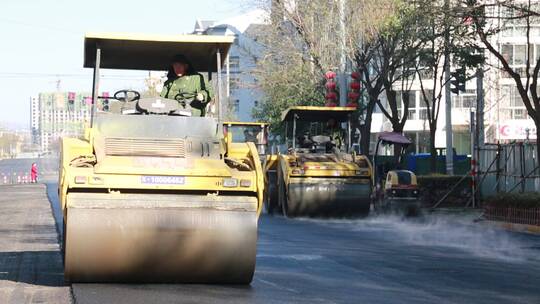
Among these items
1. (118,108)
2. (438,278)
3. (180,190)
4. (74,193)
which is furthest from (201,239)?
(438,278)

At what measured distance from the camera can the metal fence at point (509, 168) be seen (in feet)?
86.4

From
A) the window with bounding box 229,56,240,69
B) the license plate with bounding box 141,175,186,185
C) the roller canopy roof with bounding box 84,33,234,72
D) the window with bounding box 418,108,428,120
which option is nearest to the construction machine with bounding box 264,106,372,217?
the roller canopy roof with bounding box 84,33,234,72

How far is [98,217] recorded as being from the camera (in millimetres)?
9664

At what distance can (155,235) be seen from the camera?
9.74 metres

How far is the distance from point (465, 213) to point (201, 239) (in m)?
18.0

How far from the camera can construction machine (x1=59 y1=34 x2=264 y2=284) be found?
9.70 m

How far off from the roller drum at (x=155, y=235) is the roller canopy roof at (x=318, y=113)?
15.0 m

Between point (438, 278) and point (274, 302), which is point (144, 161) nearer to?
point (274, 302)

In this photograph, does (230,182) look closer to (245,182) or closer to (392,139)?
(245,182)

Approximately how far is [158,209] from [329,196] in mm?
13756

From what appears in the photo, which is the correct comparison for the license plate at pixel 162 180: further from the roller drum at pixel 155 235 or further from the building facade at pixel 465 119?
the building facade at pixel 465 119

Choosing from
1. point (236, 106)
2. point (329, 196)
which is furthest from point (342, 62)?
point (236, 106)

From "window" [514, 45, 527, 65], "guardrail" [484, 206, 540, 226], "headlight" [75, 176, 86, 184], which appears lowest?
"guardrail" [484, 206, 540, 226]

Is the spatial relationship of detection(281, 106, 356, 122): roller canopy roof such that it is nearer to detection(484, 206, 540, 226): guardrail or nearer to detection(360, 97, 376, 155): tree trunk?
detection(484, 206, 540, 226): guardrail
